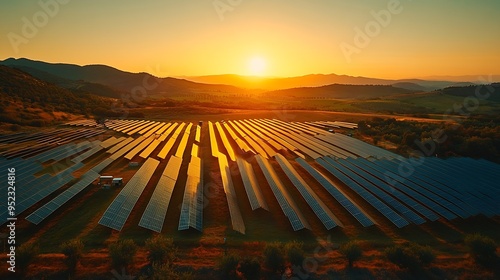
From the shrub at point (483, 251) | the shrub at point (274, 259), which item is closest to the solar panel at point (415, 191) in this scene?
the shrub at point (483, 251)

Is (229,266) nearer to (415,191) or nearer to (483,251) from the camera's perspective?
(483,251)

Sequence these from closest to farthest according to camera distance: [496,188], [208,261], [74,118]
→ [208,261], [496,188], [74,118]

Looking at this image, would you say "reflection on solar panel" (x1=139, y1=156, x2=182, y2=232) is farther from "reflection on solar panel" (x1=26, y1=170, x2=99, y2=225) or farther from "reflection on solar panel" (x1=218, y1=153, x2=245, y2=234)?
"reflection on solar panel" (x1=26, y1=170, x2=99, y2=225)

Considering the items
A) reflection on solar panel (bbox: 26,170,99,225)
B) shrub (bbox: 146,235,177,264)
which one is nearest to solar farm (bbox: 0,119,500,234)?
reflection on solar panel (bbox: 26,170,99,225)

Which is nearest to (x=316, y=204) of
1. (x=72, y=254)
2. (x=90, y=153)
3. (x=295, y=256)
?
(x=295, y=256)

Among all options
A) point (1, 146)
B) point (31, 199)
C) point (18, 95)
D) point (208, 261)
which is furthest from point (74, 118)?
point (208, 261)

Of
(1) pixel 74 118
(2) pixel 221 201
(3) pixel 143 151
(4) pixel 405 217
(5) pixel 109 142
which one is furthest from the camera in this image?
(1) pixel 74 118

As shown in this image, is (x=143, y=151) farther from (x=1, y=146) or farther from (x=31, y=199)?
(x=1, y=146)
